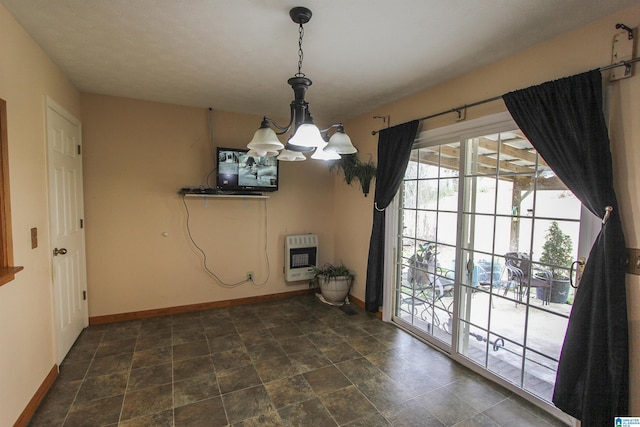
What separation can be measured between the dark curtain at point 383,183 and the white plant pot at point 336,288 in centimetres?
39

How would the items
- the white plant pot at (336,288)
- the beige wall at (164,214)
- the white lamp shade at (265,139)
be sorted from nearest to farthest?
the white lamp shade at (265,139)
the beige wall at (164,214)
the white plant pot at (336,288)

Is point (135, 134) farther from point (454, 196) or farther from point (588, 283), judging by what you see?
point (588, 283)

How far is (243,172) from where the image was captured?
3820 millimetres

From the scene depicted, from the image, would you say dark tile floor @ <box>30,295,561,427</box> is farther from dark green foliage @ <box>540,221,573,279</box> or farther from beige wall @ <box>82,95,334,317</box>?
dark green foliage @ <box>540,221,573,279</box>

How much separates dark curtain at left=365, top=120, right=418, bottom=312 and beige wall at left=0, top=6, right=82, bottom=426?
9.94ft

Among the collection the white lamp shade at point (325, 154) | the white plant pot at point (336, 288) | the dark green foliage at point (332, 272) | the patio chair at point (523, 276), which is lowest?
the white plant pot at point (336, 288)

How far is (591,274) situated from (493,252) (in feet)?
2.39

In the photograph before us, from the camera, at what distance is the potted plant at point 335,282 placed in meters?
4.04

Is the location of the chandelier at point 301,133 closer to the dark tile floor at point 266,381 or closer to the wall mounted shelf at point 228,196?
the dark tile floor at point 266,381

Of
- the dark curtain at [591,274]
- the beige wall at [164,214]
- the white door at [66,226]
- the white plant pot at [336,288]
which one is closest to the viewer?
the dark curtain at [591,274]

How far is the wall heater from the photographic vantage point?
14.1 feet

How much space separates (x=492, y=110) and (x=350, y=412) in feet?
8.15

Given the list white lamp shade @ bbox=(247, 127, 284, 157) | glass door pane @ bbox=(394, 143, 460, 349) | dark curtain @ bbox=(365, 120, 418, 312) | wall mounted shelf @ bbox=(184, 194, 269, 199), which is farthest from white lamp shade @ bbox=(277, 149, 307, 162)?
wall mounted shelf @ bbox=(184, 194, 269, 199)

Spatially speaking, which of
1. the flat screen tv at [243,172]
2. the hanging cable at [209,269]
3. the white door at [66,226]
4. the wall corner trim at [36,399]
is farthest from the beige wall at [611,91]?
the wall corner trim at [36,399]
